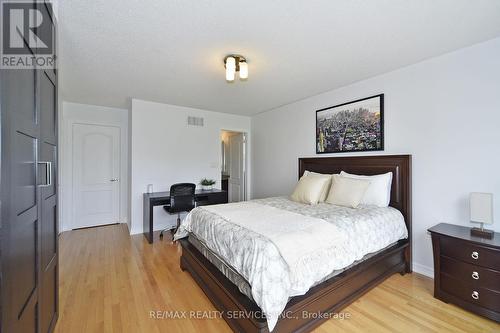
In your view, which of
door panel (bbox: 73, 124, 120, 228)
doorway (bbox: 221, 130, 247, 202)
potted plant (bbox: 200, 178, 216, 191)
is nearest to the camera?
door panel (bbox: 73, 124, 120, 228)

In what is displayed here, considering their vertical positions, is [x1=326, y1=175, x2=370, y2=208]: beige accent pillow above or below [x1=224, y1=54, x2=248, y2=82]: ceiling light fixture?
below

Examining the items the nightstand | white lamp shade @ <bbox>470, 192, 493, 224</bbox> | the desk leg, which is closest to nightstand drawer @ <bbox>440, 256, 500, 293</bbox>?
the nightstand

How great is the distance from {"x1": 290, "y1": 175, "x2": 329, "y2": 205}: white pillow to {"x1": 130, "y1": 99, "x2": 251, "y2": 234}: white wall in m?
2.39

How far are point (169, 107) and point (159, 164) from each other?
1.15 meters

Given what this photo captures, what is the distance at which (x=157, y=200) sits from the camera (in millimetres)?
3592

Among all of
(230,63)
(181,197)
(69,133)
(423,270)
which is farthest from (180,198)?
(423,270)

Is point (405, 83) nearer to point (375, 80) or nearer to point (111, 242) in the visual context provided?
point (375, 80)

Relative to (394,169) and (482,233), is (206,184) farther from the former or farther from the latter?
(482,233)

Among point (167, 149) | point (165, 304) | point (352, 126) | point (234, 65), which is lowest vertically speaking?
point (165, 304)

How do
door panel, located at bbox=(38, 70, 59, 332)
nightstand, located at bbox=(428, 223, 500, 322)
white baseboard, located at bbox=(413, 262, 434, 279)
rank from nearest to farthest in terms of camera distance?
door panel, located at bbox=(38, 70, 59, 332), nightstand, located at bbox=(428, 223, 500, 322), white baseboard, located at bbox=(413, 262, 434, 279)

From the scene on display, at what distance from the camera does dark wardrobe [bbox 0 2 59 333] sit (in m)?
0.83

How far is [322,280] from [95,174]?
4553mm

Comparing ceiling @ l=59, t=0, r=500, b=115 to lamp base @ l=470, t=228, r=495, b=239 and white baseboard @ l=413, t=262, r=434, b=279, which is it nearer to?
lamp base @ l=470, t=228, r=495, b=239

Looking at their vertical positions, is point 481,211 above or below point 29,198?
below
